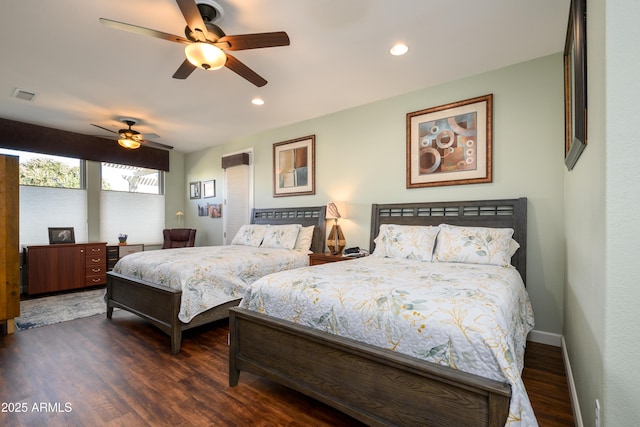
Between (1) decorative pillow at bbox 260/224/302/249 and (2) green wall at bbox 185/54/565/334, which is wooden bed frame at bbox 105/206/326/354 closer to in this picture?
(1) decorative pillow at bbox 260/224/302/249

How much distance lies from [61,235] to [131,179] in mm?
1615

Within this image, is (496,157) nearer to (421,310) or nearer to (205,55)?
(421,310)

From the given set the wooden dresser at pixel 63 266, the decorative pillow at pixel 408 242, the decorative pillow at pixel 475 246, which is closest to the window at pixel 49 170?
the wooden dresser at pixel 63 266

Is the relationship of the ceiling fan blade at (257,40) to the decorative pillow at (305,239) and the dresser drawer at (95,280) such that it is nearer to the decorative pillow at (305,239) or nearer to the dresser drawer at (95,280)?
the decorative pillow at (305,239)

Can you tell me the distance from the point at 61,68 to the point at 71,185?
3141 millimetres

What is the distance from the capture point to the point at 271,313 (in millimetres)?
1976

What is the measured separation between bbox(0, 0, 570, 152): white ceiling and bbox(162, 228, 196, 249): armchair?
92.3 inches

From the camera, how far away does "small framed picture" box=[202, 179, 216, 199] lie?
20.5 feet

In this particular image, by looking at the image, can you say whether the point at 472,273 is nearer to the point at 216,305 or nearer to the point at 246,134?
the point at 216,305

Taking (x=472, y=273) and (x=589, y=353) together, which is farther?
(x=472, y=273)

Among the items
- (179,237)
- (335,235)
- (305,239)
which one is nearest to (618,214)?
(335,235)

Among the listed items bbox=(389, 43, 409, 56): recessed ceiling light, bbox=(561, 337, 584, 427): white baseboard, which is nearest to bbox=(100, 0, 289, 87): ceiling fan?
bbox=(389, 43, 409, 56): recessed ceiling light

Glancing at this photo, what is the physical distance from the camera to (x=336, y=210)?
4.04 metres

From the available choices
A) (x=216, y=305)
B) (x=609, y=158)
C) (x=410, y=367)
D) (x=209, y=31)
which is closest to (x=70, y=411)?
A: (x=216, y=305)
